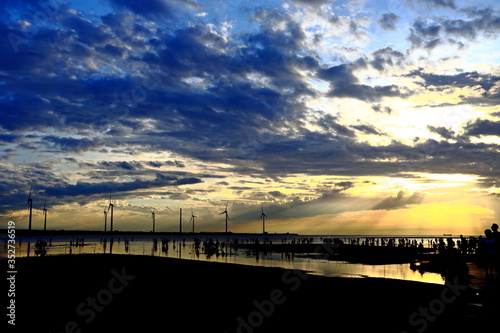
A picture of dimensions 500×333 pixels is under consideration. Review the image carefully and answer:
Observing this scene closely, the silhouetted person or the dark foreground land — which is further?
the silhouetted person

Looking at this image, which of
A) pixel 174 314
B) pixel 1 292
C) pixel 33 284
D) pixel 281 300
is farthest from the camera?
pixel 33 284

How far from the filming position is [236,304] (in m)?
20.6

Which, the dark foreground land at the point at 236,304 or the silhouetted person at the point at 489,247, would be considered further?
the silhouetted person at the point at 489,247

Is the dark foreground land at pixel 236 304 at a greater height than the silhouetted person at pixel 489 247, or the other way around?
the silhouetted person at pixel 489 247

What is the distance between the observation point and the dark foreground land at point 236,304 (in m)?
16.5

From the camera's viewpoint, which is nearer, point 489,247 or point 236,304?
point 236,304

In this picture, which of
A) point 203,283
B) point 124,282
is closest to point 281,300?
point 203,283

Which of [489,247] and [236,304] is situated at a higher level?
[489,247]

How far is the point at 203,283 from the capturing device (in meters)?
27.7

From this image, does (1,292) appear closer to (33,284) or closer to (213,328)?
(33,284)

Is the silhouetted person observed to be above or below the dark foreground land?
above

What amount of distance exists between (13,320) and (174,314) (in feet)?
23.0

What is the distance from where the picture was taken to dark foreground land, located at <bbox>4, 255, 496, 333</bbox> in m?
16.5

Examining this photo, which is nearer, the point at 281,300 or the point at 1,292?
the point at 281,300
